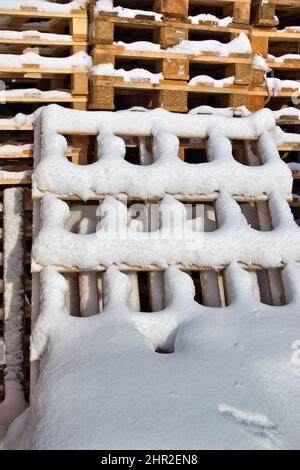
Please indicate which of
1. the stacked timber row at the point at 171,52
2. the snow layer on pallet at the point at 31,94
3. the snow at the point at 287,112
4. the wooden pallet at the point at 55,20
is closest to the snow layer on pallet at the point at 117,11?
the stacked timber row at the point at 171,52

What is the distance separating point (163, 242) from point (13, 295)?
4.13 feet

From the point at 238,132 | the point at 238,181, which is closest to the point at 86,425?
the point at 238,181

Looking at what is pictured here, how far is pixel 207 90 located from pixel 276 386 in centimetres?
238

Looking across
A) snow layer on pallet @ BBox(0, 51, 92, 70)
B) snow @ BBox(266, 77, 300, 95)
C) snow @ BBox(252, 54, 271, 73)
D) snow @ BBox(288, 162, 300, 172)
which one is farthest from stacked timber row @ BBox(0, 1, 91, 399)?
snow @ BBox(288, 162, 300, 172)

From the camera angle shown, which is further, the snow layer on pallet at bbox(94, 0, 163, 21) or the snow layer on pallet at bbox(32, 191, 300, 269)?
the snow layer on pallet at bbox(94, 0, 163, 21)

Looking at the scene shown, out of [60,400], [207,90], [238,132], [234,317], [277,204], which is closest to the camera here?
[60,400]

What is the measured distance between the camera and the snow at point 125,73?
3.75 m

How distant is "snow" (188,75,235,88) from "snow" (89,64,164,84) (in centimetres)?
24

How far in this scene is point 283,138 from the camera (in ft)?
13.2

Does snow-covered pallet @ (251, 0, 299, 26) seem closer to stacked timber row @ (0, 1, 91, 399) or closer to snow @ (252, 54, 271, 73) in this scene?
snow @ (252, 54, 271, 73)

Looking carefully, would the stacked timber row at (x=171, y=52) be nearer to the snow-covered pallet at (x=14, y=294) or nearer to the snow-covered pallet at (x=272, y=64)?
the snow-covered pallet at (x=272, y=64)

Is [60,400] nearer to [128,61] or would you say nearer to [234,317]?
[234,317]

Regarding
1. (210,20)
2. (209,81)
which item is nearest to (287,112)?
(209,81)

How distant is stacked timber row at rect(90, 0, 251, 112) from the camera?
12.3 ft
